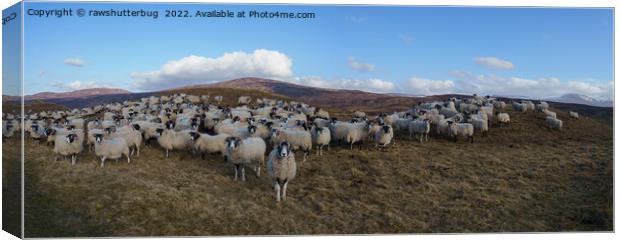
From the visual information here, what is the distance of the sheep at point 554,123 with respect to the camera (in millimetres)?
20703

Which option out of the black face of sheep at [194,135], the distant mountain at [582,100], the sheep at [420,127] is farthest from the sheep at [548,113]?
the black face of sheep at [194,135]

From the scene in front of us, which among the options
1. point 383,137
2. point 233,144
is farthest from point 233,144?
point 383,137

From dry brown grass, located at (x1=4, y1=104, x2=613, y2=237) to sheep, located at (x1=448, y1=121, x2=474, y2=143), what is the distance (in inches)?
124

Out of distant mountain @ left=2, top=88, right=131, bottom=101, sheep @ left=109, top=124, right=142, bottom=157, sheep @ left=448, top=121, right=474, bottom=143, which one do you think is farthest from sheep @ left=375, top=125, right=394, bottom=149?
distant mountain @ left=2, top=88, right=131, bottom=101

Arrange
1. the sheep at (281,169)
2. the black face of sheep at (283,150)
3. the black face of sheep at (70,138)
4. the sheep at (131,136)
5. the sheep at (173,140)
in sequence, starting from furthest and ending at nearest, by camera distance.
Result: 1. the sheep at (173,140)
2. the sheep at (131,136)
3. the black face of sheep at (70,138)
4. the sheep at (281,169)
5. the black face of sheep at (283,150)

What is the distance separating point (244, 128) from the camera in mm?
17859

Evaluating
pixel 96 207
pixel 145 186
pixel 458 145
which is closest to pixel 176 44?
pixel 145 186

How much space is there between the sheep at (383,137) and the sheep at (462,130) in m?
3.34

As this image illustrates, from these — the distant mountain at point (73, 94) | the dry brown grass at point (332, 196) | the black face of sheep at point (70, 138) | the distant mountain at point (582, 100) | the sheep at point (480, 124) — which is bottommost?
the dry brown grass at point (332, 196)

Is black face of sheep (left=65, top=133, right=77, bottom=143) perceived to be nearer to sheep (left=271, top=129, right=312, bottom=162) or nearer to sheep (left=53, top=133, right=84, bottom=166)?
sheep (left=53, top=133, right=84, bottom=166)

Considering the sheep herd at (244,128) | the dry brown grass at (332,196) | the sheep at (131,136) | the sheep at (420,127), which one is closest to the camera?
the dry brown grass at (332,196)

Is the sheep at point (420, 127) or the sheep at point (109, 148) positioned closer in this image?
the sheep at point (109, 148)

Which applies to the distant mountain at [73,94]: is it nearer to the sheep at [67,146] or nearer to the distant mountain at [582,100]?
the sheep at [67,146]

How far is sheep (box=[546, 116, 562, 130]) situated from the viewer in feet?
67.9
